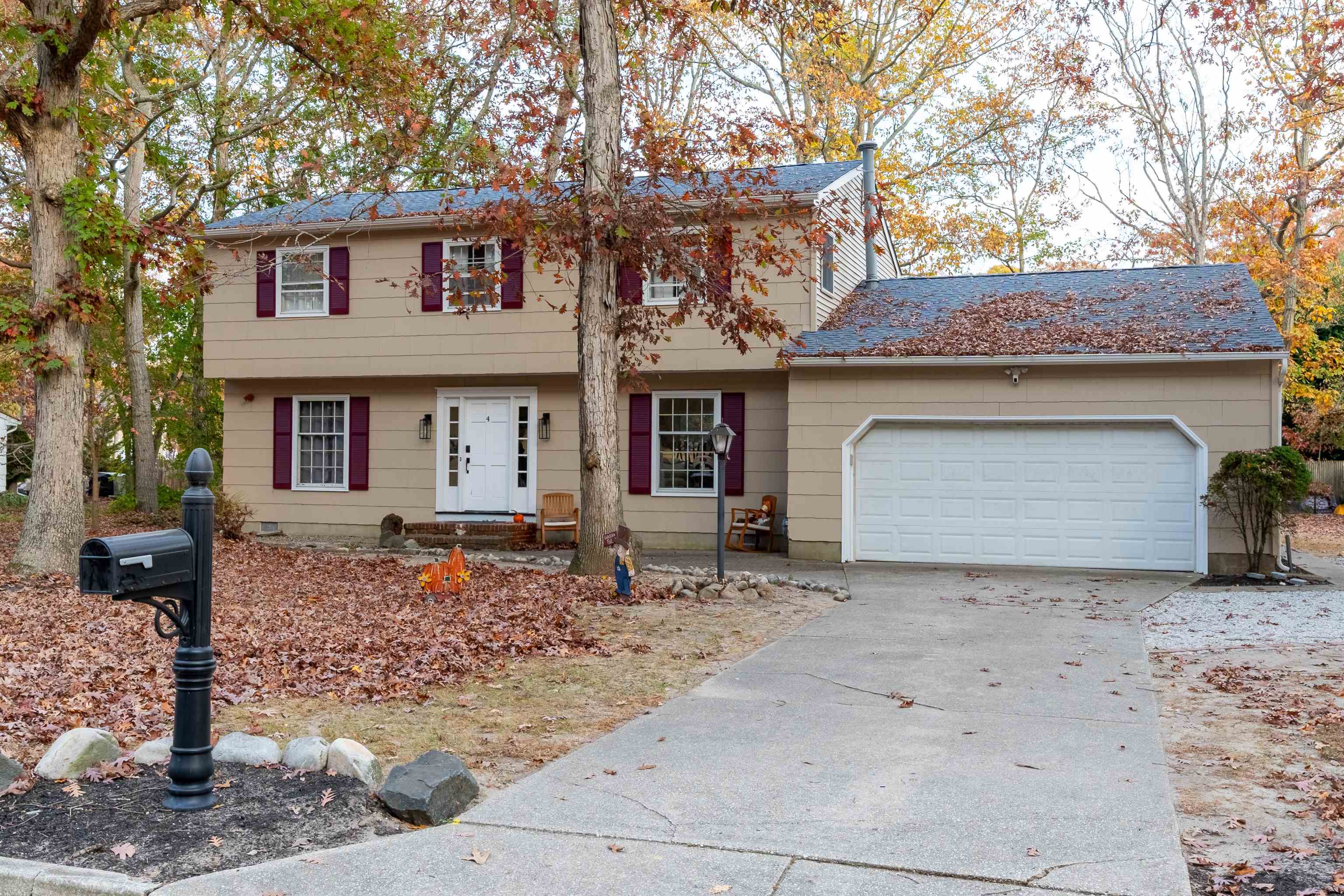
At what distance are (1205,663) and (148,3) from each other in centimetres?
1193

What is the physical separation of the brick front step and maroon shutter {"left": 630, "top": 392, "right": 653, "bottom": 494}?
1752 millimetres

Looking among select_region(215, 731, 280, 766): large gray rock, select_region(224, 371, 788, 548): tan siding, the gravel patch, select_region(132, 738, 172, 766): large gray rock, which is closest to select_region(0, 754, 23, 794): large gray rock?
select_region(132, 738, 172, 766): large gray rock

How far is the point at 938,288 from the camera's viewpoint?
1773cm

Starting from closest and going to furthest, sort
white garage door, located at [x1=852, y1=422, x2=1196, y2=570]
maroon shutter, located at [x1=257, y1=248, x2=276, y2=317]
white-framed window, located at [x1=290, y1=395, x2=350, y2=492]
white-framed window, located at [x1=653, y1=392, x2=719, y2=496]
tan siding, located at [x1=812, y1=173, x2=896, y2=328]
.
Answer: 1. white garage door, located at [x1=852, y1=422, x2=1196, y2=570]
2. tan siding, located at [x1=812, y1=173, x2=896, y2=328]
3. white-framed window, located at [x1=653, y1=392, x2=719, y2=496]
4. maroon shutter, located at [x1=257, y1=248, x2=276, y2=317]
5. white-framed window, located at [x1=290, y1=395, x2=350, y2=492]

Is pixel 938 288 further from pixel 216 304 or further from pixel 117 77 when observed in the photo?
pixel 117 77

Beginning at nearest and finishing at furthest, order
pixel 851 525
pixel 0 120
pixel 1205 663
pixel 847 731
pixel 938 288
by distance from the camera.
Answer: pixel 847 731, pixel 1205 663, pixel 0 120, pixel 851 525, pixel 938 288

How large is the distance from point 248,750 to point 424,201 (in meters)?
14.4

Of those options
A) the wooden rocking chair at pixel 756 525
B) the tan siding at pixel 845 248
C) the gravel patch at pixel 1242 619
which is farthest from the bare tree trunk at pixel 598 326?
the gravel patch at pixel 1242 619

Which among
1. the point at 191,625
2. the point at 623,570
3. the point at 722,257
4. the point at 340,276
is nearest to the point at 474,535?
the point at 340,276

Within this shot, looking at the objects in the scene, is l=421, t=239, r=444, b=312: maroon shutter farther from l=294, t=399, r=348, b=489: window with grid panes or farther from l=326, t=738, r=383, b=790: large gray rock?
l=326, t=738, r=383, b=790: large gray rock

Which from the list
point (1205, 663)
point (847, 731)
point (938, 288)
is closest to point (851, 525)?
point (938, 288)

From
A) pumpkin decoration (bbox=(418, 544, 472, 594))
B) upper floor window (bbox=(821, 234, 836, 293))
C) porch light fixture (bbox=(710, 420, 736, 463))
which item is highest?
upper floor window (bbox=(821, 234, 836, 293))

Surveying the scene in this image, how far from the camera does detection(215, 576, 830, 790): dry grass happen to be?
548 cm

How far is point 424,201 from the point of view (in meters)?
18.1
